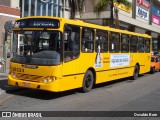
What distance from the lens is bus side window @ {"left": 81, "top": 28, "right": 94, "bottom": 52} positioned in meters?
12.6

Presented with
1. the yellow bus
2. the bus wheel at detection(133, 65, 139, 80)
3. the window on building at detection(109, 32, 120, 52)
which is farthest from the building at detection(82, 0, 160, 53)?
the yellow bus

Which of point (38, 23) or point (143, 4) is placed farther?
point (143, 4)

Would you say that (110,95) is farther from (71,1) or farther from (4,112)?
(71,1)

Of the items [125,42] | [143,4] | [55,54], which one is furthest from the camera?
[143,4]

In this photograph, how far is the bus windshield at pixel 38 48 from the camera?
432 inches

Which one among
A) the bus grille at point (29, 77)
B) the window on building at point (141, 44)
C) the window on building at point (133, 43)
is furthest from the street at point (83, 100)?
the window on building at point (141, 44)

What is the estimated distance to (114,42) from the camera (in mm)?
15516

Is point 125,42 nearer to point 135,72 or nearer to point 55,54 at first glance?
point 135,72

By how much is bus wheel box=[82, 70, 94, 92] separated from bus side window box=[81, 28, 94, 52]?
2.99 feet

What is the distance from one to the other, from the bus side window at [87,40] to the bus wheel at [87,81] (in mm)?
911

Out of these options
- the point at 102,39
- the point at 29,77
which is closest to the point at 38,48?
the point at 29,77

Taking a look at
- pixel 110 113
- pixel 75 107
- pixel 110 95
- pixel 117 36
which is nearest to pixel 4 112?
pixel 75 107

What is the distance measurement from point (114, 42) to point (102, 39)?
1461 millimetres

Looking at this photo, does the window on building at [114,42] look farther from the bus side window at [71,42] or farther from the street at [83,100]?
the bus side window at [71,42]
